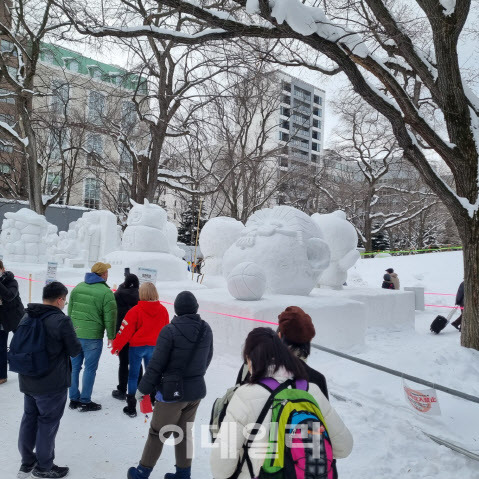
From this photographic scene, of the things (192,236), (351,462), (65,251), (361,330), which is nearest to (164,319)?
(351,462)

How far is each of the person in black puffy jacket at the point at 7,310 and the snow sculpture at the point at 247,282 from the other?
3.15 meters

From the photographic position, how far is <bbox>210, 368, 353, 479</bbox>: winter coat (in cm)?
192

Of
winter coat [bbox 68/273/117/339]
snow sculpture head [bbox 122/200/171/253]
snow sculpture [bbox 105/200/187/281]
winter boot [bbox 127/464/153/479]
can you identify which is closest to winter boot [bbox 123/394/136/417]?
winter coat [bbox 68/273/117/339]

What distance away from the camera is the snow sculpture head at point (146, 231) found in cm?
1319

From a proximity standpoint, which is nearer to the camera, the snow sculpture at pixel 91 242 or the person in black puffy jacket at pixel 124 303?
the person in black puffy jacket at pixel 124 303

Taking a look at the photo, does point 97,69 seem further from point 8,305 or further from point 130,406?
point 130,406

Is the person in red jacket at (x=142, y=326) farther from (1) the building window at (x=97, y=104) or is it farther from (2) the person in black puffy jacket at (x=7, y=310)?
(1) the building window at (x=97, y=104)

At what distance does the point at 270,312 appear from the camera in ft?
21.7

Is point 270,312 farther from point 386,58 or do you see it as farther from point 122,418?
point 386,58

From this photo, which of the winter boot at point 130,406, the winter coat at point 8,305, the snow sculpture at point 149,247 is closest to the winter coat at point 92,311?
the winter boot at point 130,406

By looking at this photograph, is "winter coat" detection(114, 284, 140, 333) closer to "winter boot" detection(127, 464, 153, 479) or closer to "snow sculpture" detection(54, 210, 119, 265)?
"winter boot" detection(127, 464, 153, 479)

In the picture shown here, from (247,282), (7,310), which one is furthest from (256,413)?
(247,282)

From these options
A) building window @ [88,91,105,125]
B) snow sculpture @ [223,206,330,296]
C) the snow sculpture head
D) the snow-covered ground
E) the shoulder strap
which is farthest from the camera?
building window @ [88,91,105,125]

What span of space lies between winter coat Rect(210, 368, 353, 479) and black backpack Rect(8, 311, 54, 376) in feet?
6.02
